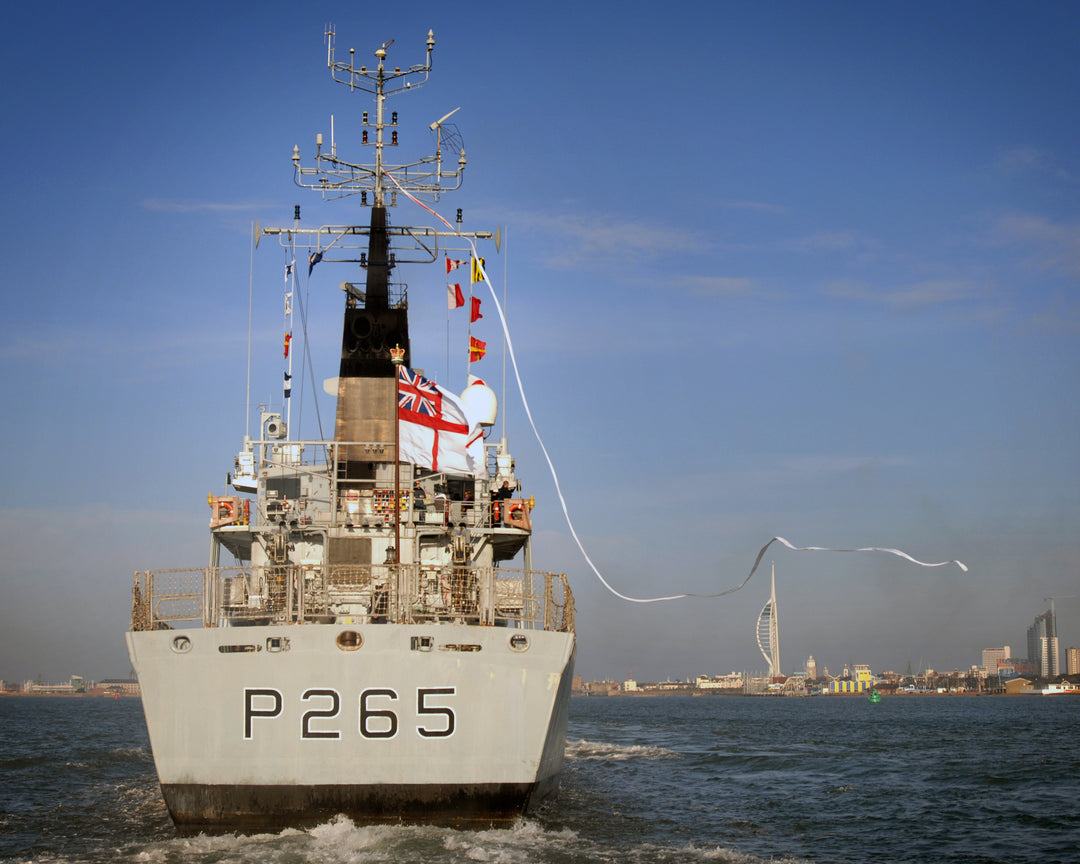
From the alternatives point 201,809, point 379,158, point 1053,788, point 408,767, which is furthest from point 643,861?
point 379,158

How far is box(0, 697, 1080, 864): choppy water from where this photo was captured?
14.8m

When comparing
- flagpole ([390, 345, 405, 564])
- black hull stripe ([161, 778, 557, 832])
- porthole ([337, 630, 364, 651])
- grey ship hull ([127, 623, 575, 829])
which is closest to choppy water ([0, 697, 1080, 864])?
black hull stripe ([161, 778, 557, 832])

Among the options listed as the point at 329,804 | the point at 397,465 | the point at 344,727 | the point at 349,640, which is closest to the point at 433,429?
the point at 397,465

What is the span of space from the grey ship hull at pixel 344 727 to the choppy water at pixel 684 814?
0.41 meters

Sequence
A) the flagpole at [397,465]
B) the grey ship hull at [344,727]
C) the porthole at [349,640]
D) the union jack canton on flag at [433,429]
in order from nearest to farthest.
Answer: the grey ship hull at [344,727] < the porthole at [349,640] < the flagpole at [397,465] < the union jack canton on flag at [433,429]

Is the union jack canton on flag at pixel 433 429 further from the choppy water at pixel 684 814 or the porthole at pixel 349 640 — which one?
the choppy water at pixel 684 814

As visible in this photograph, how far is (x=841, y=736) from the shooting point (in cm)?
4453

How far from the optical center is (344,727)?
15.2 m

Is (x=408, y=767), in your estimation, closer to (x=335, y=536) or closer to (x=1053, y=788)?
(x=335, y=536)

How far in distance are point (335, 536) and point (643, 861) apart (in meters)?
7.31

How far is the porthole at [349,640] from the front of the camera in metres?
15.4

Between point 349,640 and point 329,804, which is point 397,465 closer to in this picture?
point 349,640

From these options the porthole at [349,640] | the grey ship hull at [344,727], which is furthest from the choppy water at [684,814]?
the porthole at [349,640]

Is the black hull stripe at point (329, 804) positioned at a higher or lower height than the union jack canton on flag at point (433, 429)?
lower
